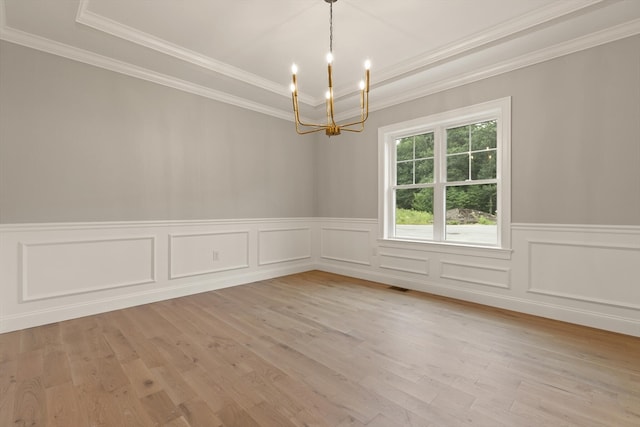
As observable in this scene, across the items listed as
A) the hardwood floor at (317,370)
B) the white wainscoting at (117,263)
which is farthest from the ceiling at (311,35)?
the hardwood floor at (317,370)

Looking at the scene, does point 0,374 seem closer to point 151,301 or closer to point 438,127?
point 151,301

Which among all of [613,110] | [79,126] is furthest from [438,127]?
[79,126]

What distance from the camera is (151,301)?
11.6 ft

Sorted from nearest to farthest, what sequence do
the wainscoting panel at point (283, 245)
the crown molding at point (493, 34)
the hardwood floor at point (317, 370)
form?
the hardwood floor at point (317, 370), the crown molding at point (493, 34), the wainscoting panel at point (283, 245)

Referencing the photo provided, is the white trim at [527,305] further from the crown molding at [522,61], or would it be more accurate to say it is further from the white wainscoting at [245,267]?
the crown molding at [522,61]

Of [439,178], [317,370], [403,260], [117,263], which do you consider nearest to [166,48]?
[117,263]

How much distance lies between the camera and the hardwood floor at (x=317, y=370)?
1.62 meters

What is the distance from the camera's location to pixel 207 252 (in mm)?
4070

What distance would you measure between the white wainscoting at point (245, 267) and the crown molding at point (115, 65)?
169cm

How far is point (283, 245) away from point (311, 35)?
Answer: 3109mm

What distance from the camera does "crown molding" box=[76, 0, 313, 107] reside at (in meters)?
2.61

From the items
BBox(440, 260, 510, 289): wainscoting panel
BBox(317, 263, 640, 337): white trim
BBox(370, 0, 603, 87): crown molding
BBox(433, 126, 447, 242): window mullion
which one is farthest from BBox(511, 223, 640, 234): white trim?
BBox(370, 0, 603, 87): crown molding

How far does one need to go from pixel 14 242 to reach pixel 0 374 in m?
1.28

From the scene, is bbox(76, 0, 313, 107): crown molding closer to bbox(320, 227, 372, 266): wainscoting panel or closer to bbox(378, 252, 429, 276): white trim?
bbox(320, 227, 372, 266): wainscoting panel
